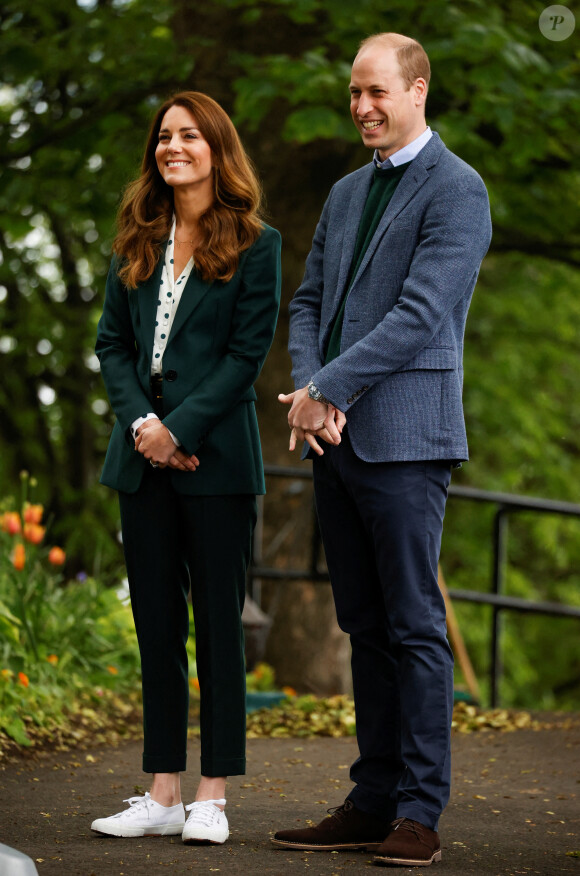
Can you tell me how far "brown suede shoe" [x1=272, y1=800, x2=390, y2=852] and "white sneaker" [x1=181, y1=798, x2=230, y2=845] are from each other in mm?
154

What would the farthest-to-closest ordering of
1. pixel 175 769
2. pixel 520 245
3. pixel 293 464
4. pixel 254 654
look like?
pixel 520 245 < pixel 293 464 < pixel 254 654 < pixel 175 769

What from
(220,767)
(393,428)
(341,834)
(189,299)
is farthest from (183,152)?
(341,834)

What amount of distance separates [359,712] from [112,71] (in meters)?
6.03

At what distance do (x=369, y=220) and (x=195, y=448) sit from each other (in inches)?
31.9

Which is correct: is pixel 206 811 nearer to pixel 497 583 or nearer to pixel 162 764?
pixel 162 764

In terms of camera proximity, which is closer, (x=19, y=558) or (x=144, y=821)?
(x=144, y=821)

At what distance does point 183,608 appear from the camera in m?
3.53

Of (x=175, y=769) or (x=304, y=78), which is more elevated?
(x=304, y=78)

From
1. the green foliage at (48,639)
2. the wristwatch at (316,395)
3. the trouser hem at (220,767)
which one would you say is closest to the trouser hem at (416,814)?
the trouser hem at (220,767)

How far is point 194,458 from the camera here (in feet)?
11.1

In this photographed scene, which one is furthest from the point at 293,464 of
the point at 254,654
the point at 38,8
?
the point at 38,8

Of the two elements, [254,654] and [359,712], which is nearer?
[359,712]

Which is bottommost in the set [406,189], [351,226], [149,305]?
[149,305]

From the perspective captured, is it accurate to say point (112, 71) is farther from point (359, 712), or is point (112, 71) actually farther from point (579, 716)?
point (359, 712)
